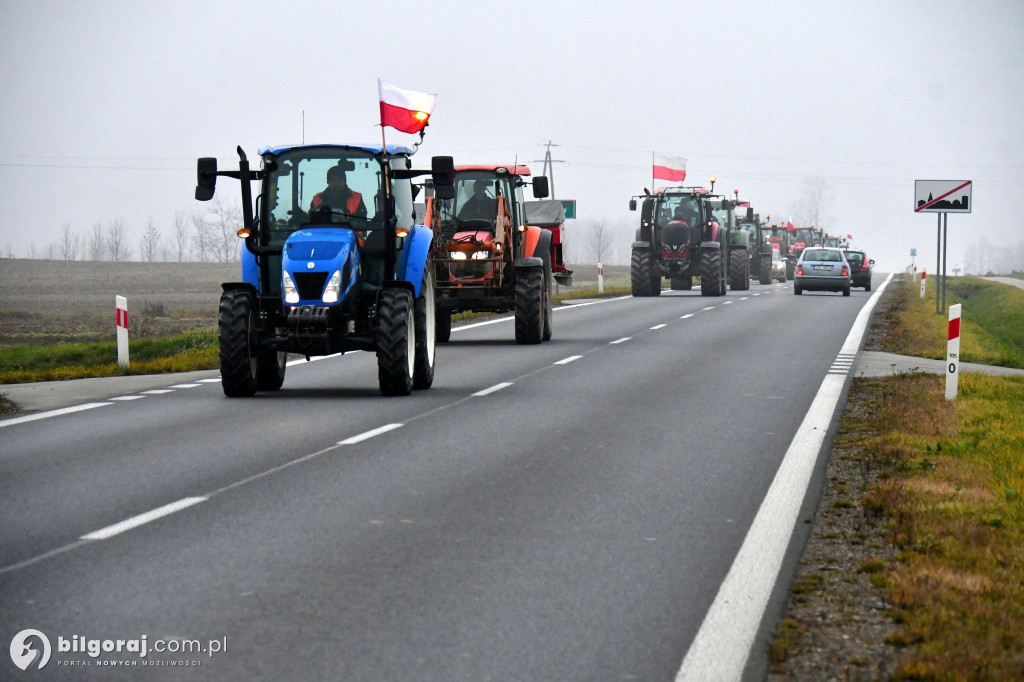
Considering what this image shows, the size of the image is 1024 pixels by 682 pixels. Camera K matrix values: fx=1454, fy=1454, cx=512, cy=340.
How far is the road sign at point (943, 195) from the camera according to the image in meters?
33.5

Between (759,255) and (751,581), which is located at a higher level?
(759,255)

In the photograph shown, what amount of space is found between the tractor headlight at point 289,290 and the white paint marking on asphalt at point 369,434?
280 cm

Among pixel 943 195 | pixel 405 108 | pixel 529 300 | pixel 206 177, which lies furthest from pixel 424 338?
pixel 943 195

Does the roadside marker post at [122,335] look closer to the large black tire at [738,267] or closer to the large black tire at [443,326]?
the large black tire at [443,326]

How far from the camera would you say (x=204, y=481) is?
9562 mm

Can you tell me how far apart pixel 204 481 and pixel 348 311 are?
18.9 ft

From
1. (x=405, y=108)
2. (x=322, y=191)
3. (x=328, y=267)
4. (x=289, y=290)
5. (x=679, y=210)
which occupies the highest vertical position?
(x=405, y=108)

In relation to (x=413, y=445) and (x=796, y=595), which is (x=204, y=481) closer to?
(x=413, y=445)

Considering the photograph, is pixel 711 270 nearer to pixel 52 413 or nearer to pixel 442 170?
pixel 442 170

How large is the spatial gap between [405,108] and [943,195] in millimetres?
18375

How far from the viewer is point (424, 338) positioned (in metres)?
15.8

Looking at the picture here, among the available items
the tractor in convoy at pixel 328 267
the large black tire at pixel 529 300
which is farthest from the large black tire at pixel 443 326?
the tractor in convoy at pixel 328 267

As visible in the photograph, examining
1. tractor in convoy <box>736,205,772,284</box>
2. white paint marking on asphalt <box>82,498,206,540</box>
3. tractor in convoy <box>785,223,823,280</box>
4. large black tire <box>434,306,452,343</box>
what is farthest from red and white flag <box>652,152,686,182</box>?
white paint marking on asphalt <box>82,498,206,540</box>

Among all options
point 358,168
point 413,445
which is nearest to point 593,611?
point 413,445
